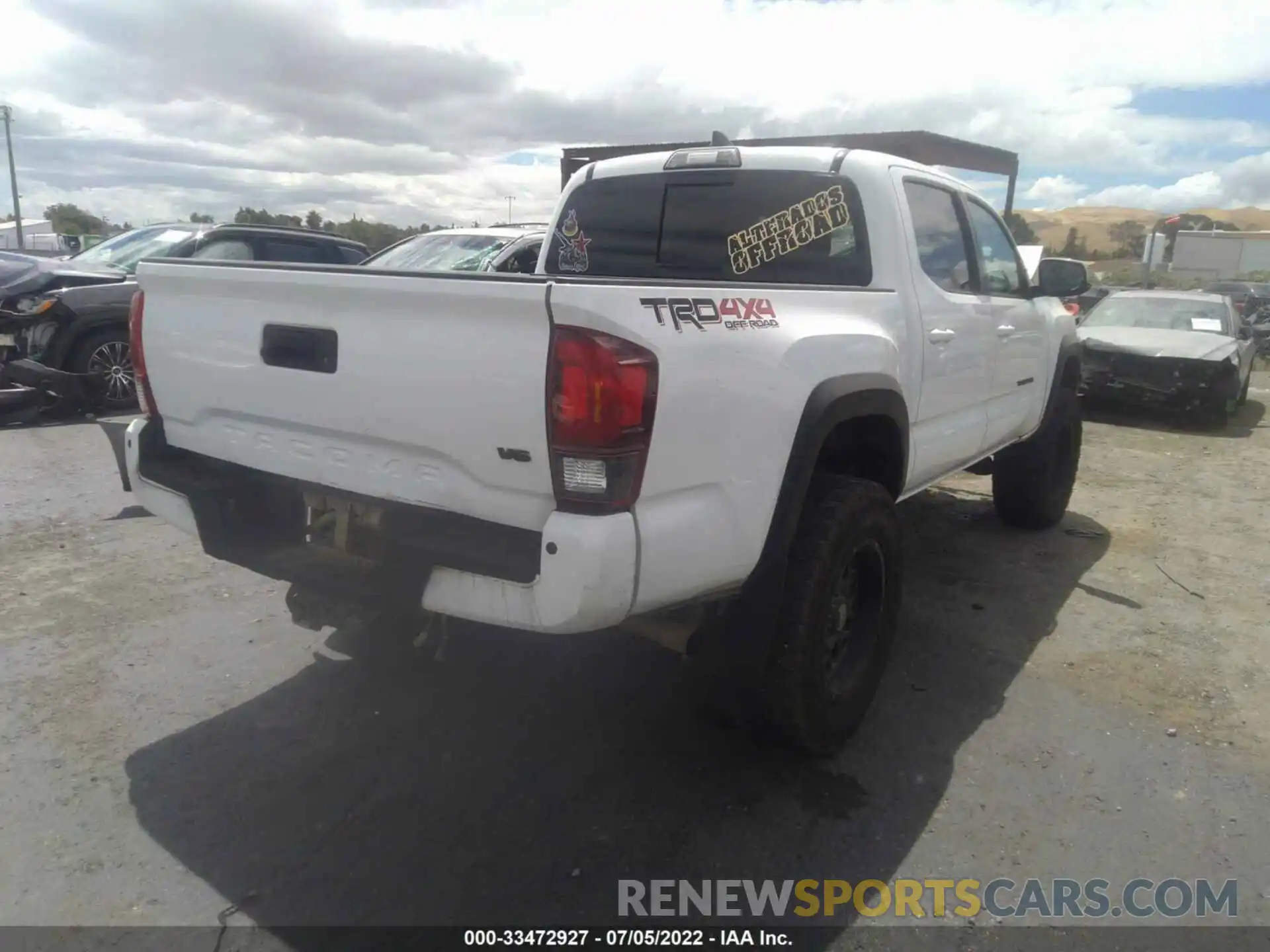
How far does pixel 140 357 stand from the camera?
10.0 ft

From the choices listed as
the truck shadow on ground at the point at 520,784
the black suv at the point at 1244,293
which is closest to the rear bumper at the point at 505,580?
the truck shadow on ground at the point at 520,784

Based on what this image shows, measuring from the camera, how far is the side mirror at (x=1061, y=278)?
4879mm

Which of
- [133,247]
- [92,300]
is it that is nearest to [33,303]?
[92,300]

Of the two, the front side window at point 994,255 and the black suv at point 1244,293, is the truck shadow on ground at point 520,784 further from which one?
the black suv at point 1244,293

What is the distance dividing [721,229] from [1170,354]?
8.49 m

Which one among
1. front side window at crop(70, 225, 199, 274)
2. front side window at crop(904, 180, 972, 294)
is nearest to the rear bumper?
front side window at crop(904, 180, 972, 294)

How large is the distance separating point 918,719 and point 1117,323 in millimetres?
9775

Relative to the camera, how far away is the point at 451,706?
3.39 meters

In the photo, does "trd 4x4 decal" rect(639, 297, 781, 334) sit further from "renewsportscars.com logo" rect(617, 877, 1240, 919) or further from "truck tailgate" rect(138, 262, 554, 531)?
"renewsportscars.com logo" rect(617, 877, 1240, 919)

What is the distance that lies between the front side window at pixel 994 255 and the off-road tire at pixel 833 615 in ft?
5.64

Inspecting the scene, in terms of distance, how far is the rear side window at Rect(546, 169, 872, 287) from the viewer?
3545 millimetres

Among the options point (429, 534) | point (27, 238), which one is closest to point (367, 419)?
point (429, 534)

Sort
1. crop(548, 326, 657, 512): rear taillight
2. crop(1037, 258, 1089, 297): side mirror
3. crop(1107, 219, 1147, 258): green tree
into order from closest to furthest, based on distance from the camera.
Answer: crop(548, 326, 657, 512): rear taillight → crop(1037, 258, 1089, 297): side mirror → crop(1107, 219, 1147, 258): green tree

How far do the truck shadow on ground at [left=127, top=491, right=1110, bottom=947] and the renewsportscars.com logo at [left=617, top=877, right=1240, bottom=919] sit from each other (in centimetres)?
5
